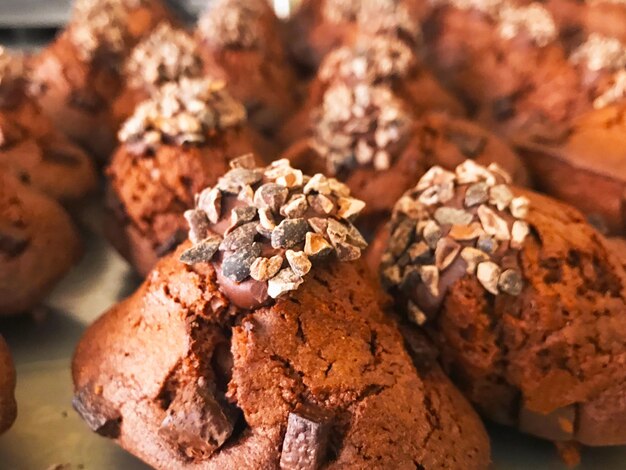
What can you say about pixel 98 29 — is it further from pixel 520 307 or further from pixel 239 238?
pixel 520 307

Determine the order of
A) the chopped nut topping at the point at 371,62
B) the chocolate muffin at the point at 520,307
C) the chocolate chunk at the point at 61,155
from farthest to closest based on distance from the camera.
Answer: the chopped nut topping at the point at 371,62, the chocolate chunk at the point at 61,155, the chocolate muffin at the point at 520,307

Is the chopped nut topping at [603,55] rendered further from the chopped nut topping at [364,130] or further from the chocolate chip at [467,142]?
the chopped nut topping at [364,130]

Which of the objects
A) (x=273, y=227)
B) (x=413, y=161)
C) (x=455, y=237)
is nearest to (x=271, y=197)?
(x=273, y=227)

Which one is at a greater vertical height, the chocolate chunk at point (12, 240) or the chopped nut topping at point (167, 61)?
the chopped nut topping at point (167, 61)

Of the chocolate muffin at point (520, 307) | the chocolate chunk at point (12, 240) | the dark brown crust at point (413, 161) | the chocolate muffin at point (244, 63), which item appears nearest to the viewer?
the chocolate muffin at point (520, 307)

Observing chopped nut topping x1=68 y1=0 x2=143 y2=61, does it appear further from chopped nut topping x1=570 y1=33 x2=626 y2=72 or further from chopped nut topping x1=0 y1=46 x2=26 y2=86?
chopped nut topping x1=570 y1=33 x2=626 y2=72

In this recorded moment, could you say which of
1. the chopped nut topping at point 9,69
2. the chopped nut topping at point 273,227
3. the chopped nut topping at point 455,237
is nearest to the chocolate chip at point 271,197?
the chopped nut topping at point 273,227

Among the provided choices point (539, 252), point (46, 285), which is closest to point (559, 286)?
point (539, 252)

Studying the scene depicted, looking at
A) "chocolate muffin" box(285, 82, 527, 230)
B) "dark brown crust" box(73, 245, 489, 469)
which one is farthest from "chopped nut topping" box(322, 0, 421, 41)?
"dark brown crust" box(73, 245, 489, 469)

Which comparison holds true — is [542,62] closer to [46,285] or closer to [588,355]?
[588,355]
